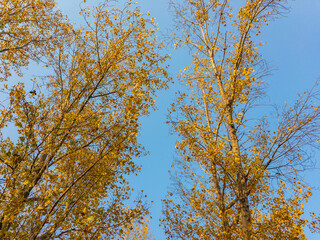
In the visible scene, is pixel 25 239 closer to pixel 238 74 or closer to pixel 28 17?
pixel 238 74

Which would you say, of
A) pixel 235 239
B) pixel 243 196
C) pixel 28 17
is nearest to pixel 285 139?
pixel 243 196

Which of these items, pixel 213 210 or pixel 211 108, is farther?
pixel 211 108

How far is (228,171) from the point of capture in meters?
6.60

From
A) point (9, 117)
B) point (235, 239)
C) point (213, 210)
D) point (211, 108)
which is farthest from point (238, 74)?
point (9, 117)

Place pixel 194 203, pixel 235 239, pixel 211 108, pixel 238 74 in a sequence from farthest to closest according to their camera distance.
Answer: pixel 211 108 → pixel 238 74 → pixel 194 203 → pixel 235 239

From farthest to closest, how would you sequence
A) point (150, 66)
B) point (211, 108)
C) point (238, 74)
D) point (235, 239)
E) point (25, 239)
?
point (211, 108), point (150, 66), point (238, 74), point (235, 239), point (25, 239)

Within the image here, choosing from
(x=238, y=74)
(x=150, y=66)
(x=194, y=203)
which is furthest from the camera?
(x=150, y=66)

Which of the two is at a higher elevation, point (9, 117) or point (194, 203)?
point (194, 203)

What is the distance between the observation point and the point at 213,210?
6.98 meters

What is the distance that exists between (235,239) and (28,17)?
11509 millimetres

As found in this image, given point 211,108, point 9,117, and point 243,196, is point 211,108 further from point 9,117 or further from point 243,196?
point 9,117

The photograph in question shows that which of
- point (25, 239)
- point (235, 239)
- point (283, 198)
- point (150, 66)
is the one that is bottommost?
point (25, 239)

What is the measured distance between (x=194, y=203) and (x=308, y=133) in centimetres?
431

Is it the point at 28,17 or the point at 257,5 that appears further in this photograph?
the point at 28,17
